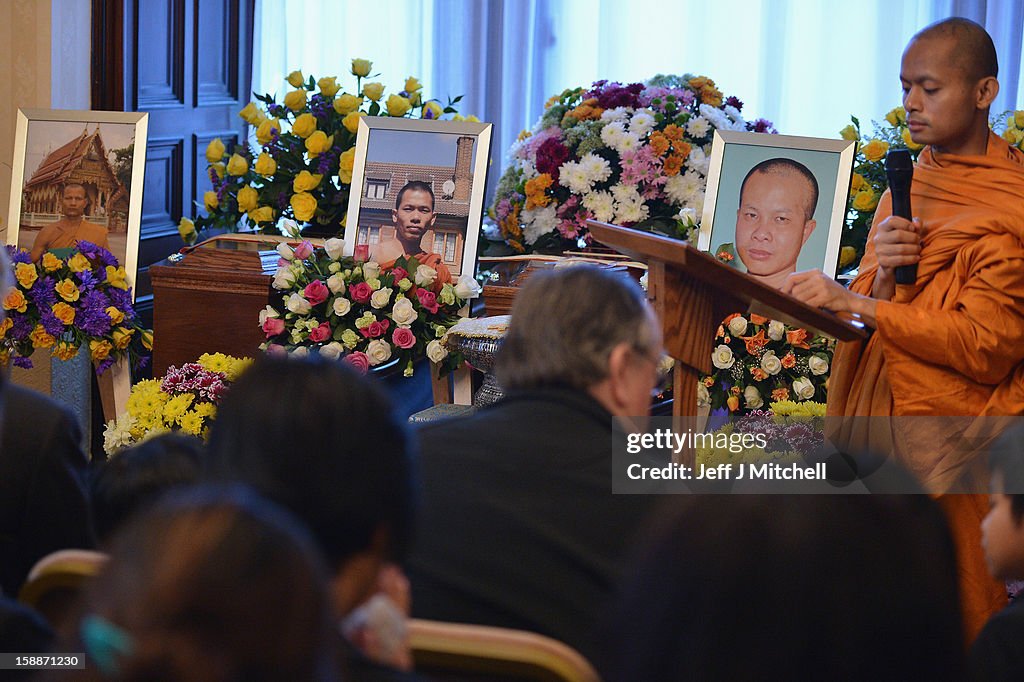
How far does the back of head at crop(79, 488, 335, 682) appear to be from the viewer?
67 centimetres

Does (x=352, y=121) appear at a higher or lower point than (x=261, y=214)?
higher

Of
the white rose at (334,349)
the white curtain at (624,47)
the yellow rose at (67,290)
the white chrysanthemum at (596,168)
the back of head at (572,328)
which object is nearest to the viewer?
the back of head at (572,328)

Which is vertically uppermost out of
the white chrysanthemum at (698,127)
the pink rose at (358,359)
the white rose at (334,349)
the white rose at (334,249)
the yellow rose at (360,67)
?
the yellow rose at (360,67)

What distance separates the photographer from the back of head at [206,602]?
0.67 meters

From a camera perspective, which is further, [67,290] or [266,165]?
[266,165]

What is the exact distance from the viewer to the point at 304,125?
421 centimetres

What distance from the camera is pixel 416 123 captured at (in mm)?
3904

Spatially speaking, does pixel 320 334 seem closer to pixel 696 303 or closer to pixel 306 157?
pixel 306 157

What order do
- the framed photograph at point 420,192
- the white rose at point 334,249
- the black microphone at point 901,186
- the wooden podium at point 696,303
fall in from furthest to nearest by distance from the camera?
the framed photograph at point 420,192 < the white rose at point 334,249 < the black microphone at point 901,186 < the wooden podium at point 696,303

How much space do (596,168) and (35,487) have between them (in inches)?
103

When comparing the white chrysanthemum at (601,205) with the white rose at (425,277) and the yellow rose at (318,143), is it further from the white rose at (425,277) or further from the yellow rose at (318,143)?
the yellow rose at (318,143)

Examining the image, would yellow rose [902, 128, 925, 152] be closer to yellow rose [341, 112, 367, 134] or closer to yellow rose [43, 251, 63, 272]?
yellow rose [341, 112, 367, 134]

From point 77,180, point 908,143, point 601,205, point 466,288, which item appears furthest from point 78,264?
point 908,143

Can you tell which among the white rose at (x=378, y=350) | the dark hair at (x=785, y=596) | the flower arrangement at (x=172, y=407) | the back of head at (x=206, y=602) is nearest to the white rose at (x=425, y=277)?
the white rose at (x=378, y=350)
